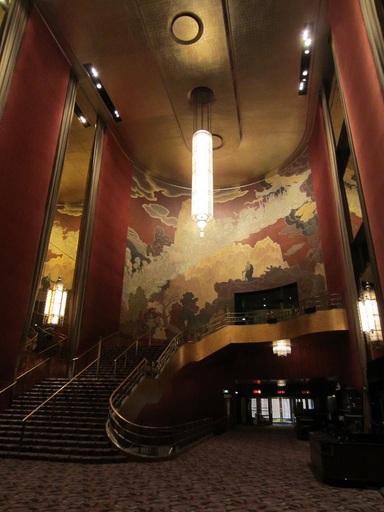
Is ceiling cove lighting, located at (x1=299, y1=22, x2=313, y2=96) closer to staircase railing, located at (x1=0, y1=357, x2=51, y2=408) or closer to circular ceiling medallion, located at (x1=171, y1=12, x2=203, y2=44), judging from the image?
circular ceiling medallion, located at (x1=171, y1=12, x2=203, y2=44)

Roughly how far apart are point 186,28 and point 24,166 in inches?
280

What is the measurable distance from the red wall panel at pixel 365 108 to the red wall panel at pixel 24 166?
28.0 feet

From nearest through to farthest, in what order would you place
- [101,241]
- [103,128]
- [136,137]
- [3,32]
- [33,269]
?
[3,32] < [33,269] < [101,241] < [103,128] < [136,137]

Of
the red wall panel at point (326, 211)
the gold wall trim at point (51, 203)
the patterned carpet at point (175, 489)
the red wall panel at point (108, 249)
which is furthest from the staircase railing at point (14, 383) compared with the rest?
the red wall panel at point (326, 211)

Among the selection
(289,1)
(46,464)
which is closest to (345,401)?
(46,464)

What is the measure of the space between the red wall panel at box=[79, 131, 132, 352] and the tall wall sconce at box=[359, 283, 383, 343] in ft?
29.3

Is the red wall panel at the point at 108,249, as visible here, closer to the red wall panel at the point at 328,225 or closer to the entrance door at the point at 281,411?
the red wall panel at the point at 328,225

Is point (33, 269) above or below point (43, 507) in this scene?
above

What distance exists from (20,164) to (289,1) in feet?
31.1

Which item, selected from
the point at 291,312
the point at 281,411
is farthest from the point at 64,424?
the point at 281,411

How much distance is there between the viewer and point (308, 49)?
12.4 meters

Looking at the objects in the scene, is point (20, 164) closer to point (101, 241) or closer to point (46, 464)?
point (101, 241)

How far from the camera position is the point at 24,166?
381 inches

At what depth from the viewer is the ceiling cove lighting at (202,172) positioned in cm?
1209
